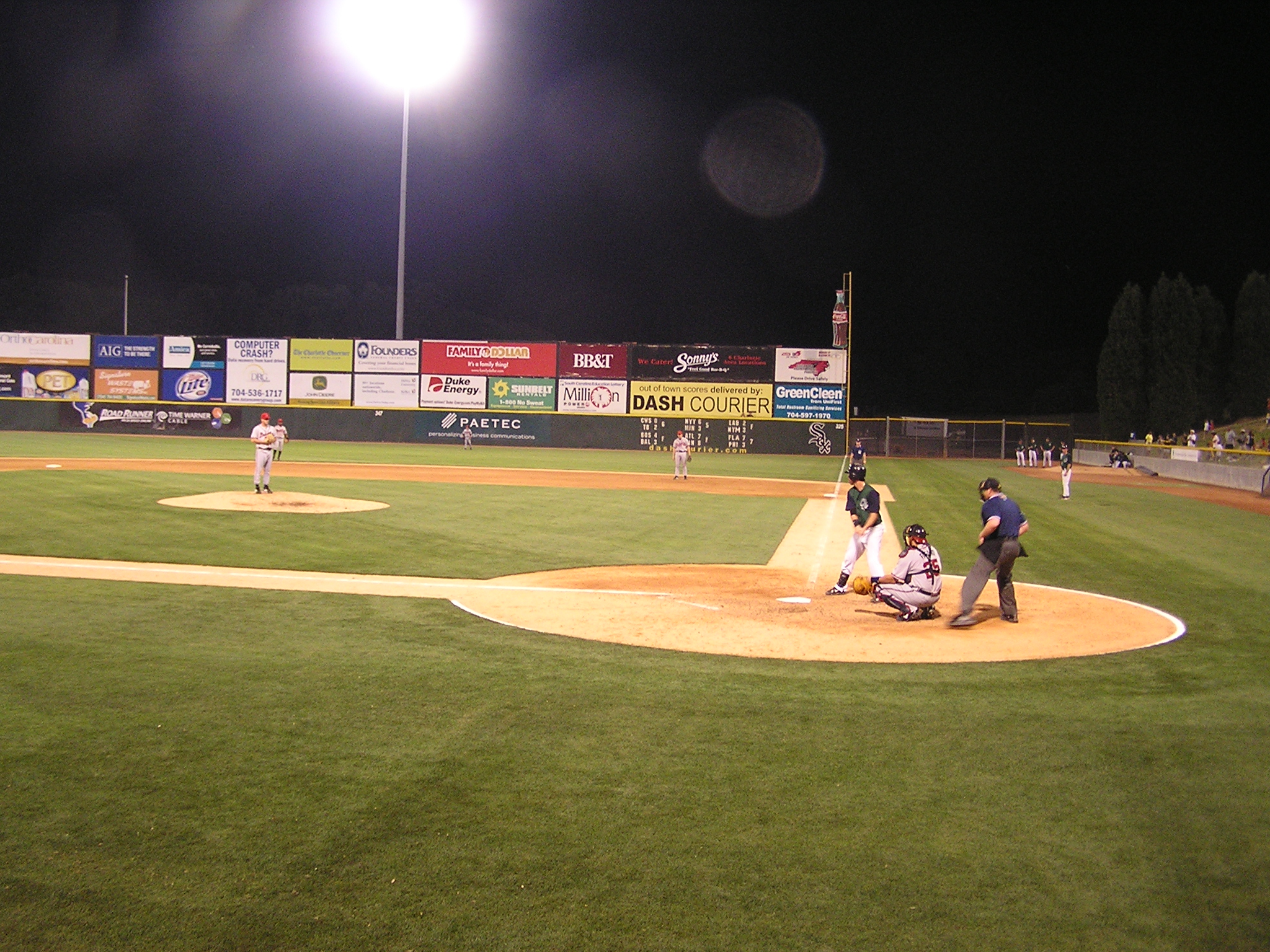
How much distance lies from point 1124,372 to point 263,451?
5854 cm

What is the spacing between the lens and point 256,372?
58.4 metres

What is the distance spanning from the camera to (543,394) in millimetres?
57438

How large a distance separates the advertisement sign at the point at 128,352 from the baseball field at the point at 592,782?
52062mm

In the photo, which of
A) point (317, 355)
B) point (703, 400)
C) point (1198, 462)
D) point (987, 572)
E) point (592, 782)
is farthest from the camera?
point (317, 355)

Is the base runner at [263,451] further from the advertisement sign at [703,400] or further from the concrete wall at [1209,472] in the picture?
the advertisement sign at [703,400]

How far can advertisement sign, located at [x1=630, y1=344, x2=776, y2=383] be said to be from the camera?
56219 millimetres

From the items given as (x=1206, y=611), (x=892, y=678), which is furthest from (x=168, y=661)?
(x=1206, y=611)

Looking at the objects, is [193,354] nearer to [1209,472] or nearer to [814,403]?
[814,403]

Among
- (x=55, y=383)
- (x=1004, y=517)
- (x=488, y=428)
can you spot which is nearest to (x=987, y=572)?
(x=1004, y=517)

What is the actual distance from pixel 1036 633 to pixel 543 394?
48696 millimetres

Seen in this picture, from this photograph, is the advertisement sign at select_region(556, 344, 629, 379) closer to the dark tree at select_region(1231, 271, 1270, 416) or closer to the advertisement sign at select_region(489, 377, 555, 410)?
the advertisement sign at select_region(489, 377, 555, 410)

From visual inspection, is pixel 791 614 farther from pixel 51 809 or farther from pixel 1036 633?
pixel 51 809

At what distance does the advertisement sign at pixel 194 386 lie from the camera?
58.7 meters

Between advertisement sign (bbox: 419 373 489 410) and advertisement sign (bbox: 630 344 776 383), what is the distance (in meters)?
8.77
